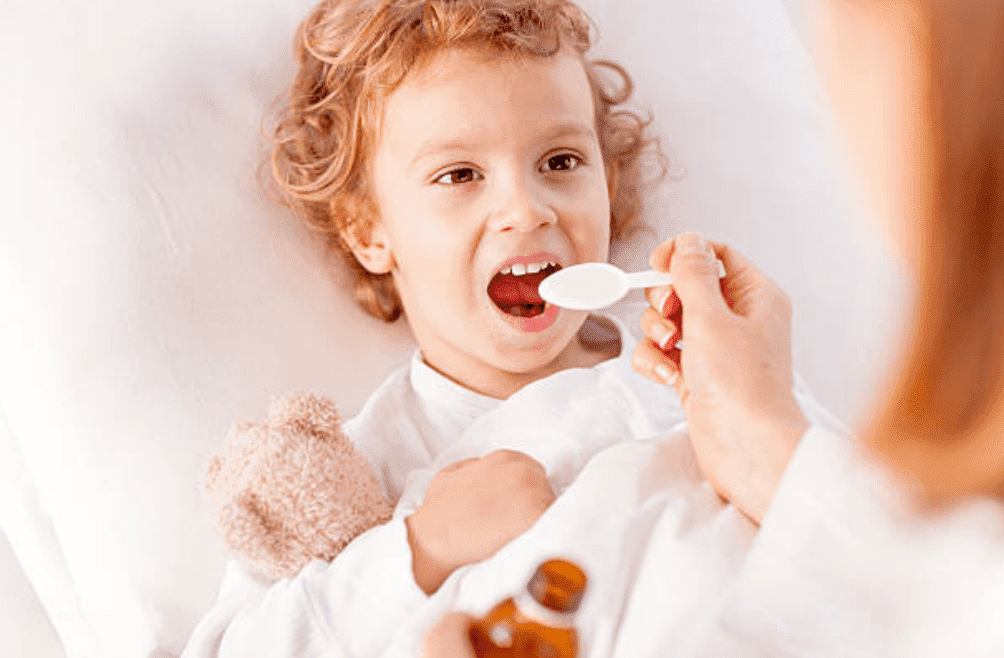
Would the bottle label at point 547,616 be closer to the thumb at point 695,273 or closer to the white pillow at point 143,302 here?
the thumb at point 695,273

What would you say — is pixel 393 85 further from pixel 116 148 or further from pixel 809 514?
pixel 809 514

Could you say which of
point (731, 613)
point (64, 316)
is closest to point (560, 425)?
point (731, 613)

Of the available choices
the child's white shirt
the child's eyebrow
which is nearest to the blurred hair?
the child's white shirt

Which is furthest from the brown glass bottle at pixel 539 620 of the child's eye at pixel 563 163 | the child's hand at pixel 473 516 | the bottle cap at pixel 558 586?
the child's eye at pixel 563 163

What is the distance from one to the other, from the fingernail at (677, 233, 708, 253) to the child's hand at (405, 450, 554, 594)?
0.21 meters

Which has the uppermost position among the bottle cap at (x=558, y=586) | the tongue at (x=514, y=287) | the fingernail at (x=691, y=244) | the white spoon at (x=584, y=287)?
the fingernail at (x=691, y=244)

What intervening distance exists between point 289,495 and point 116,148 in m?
0.43

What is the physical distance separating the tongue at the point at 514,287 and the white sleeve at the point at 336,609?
247mm

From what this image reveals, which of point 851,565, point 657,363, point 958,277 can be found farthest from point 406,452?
point 958,277

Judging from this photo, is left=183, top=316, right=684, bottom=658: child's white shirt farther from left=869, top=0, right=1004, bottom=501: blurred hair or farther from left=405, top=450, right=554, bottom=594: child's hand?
left=869, top=0, right=1004, bottom=501: blurred hair

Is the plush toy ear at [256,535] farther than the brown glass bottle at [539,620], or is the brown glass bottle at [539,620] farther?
the plush toy ear at [256,535]

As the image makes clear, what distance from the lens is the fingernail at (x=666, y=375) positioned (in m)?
0.87

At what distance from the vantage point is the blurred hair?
468 millimetres

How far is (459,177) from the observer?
3.38ft
